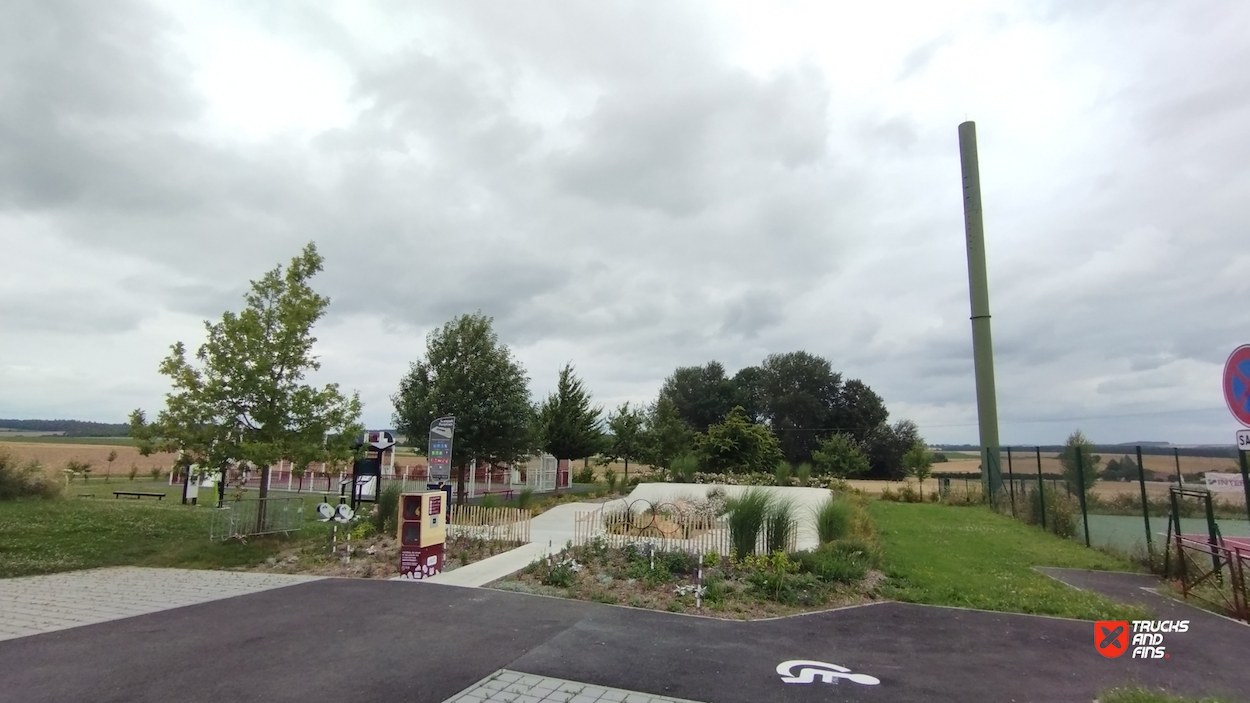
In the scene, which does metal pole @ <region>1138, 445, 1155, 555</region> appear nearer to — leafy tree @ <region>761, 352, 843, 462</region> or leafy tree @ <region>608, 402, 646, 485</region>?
leafy tree @ <region>608, 402, 646, 485</region>

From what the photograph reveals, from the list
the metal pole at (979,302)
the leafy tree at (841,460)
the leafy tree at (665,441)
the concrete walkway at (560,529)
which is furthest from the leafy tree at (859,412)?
the concrete walkway at (560,529)

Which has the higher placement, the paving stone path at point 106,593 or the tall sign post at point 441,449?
the tall sign post at point 441,449

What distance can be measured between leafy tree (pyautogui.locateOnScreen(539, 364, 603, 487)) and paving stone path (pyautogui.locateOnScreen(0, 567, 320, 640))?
2097cm

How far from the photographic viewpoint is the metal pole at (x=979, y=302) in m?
25.8

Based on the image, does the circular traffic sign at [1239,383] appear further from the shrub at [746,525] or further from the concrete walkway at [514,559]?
the concrete walkway at [514,559]

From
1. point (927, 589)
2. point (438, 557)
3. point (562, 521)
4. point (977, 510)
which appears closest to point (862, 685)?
point (927, 589)

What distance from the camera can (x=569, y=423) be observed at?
32.2 meters

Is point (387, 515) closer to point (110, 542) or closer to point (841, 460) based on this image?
point (110, 542)

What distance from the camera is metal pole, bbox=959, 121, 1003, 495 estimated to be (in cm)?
2584

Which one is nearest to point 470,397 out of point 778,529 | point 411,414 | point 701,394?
point 411,414

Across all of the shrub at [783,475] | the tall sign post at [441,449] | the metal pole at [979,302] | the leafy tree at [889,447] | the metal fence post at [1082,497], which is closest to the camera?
the metal fence post at [1082,497]

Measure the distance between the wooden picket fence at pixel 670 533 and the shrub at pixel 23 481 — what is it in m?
17.1

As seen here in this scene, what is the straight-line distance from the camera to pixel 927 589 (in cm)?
992

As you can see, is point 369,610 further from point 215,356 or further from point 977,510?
point 977,510
